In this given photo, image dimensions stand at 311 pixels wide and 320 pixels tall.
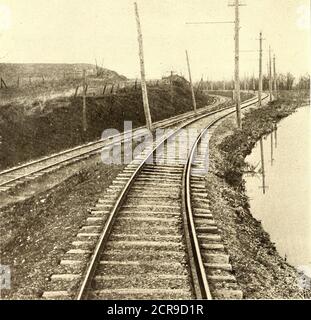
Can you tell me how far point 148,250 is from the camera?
302 inches

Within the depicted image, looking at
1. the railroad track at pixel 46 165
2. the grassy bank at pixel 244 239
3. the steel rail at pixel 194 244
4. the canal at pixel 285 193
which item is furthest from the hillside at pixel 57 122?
the canal at pixel 285 193

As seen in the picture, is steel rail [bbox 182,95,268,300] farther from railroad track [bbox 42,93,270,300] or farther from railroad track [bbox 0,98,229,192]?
railroad track [bbox 0,98,229,192]

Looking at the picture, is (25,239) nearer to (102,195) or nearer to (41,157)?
(102,195)

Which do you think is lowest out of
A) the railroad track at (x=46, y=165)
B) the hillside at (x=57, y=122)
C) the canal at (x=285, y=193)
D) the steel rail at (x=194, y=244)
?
the canal at (x=285, y=193)

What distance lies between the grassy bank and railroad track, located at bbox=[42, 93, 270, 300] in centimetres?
32

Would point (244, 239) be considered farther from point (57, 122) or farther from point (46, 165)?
point (57, 122)

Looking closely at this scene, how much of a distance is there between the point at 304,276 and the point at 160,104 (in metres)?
27.9

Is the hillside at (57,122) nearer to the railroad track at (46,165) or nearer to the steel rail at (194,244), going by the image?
the railroad track at (46,165)

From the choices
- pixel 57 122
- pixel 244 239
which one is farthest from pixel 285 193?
pixel 57 122

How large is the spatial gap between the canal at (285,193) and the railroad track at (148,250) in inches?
85.8

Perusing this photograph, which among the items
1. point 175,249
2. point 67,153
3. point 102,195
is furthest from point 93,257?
point 67,153

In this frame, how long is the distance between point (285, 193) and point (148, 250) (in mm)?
8430

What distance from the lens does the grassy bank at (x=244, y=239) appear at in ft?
23.8

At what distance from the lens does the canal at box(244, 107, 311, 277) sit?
1073 centimetres
